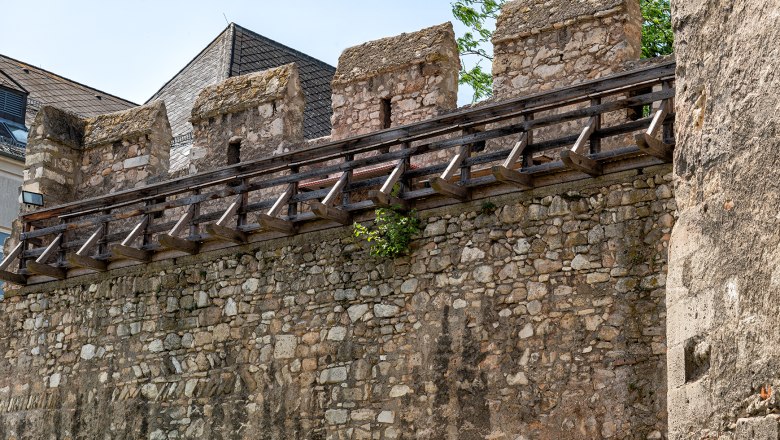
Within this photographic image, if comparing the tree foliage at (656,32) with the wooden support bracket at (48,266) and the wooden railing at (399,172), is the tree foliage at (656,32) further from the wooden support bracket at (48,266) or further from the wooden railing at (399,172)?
the wooden support bracket at (48,266)

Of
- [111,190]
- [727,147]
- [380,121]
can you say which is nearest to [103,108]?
[111,190]

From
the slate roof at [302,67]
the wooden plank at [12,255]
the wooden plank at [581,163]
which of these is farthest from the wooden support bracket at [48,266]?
the wooden plank at [581,163]

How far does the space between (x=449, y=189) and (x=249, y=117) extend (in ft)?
11.8

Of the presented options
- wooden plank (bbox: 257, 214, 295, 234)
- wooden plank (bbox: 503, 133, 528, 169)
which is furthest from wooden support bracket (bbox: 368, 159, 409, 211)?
wooden plank (bbox: 503, 133, 528, 169)

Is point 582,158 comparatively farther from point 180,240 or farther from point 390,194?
point 180,240

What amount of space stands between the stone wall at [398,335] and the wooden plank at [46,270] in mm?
225

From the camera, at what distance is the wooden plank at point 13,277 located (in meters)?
11.5

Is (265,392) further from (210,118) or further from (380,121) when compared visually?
(210,118)

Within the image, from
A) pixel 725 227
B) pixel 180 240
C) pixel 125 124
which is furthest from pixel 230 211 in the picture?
pixel 725 227

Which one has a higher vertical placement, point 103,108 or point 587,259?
point 103,108

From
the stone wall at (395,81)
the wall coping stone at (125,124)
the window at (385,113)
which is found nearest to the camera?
the stone wall at (395,81)

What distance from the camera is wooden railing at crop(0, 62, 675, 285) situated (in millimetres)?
7980

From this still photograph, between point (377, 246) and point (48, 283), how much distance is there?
4024 mm

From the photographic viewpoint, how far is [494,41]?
9.96 meters
